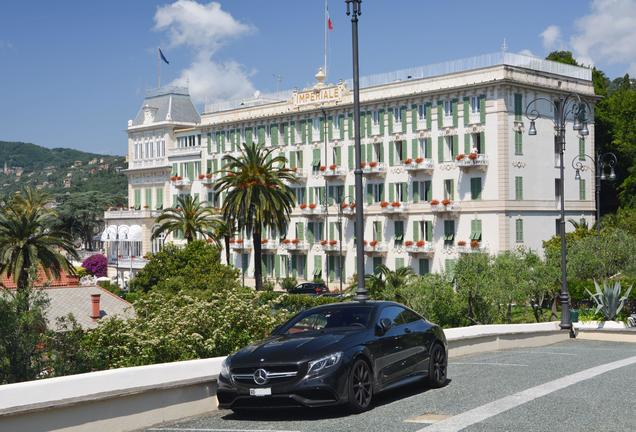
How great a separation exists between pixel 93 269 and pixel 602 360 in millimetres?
91122

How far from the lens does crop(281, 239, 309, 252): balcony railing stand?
7975 cm

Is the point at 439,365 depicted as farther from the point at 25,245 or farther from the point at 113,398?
the point at 25,245

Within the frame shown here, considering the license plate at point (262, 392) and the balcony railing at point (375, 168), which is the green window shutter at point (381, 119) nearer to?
the balcony railing at point (375, 168)

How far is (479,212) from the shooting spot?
217ft

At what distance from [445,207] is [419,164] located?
4117mm

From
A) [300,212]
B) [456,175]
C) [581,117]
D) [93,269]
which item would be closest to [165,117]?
[93,269]

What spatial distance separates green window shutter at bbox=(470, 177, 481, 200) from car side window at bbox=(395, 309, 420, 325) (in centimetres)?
5196

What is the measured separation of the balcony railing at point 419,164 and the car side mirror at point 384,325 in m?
55.8

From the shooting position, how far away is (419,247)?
69.8 metres

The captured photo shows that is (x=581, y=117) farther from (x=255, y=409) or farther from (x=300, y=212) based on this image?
(x=300, y=212)

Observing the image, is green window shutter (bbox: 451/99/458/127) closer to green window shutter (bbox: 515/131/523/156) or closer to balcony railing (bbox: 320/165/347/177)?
green window shutter (bbox: 515/131/523/156)

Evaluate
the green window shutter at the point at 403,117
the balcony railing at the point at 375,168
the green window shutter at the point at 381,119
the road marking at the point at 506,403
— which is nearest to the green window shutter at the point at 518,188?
the green window shutter at the point at 403,117

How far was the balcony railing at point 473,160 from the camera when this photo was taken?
214 ft

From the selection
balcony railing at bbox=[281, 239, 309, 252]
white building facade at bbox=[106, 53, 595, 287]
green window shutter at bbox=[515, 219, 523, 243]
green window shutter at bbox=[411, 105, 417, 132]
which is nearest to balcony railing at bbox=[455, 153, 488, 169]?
white building facade at bbox=[106, 53, 595, 287]
